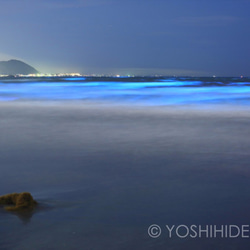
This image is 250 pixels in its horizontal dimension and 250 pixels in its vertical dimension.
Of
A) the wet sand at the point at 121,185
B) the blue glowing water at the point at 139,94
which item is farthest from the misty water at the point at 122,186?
the blue glowing water at the point at 139,94

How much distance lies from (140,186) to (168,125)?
20.5ft

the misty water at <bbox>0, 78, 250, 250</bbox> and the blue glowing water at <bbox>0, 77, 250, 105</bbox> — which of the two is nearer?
the misty water at <bbox>0, 78, 250, 250</bbox>

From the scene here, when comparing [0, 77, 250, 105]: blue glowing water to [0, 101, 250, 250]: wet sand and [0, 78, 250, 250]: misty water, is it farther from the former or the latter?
[0, 78, 250, 250]: misty water

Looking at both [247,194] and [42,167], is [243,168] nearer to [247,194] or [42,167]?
[247,194]

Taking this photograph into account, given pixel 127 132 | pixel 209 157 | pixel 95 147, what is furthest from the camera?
pixel 127 132

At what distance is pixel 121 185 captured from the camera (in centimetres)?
497

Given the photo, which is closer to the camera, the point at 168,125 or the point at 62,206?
the point at 62,206

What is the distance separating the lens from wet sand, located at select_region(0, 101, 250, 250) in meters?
3.44

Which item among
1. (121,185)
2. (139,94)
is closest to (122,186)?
(121,185)

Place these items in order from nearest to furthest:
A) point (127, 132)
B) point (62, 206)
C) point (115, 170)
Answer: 1. point (62, 206)
2. point (115, 170)
3. point (127, 132)

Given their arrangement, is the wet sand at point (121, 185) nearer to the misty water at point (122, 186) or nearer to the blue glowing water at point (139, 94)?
the misty water at point (122, 186)

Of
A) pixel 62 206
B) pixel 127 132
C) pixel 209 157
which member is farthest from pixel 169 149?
pixel 62 206

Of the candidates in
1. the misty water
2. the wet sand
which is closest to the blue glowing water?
the wet sand

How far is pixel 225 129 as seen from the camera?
1030cm
